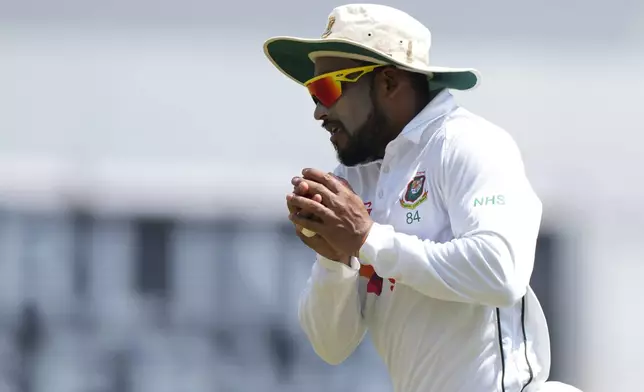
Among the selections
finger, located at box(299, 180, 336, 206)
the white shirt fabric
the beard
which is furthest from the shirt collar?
finger, located at box(299, 180, 336, 206)

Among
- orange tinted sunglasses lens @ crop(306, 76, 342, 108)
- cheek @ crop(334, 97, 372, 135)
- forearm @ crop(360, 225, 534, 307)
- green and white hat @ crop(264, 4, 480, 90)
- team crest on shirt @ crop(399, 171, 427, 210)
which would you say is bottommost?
forearm @ crop(360, 225, 534, 307)

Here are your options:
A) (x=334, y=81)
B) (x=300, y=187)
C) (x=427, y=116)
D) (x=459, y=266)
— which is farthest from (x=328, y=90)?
(x=459, y=266)

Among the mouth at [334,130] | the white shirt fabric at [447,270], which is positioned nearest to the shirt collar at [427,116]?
the white shirt fabric at [447,270]

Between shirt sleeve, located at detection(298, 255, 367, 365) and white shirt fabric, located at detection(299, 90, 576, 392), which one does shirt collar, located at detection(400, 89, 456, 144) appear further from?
shirt sleeve, located at detection(298, 255, 367, 365)

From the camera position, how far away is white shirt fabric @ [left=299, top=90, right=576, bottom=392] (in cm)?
412

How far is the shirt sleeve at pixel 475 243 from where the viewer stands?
161 inches

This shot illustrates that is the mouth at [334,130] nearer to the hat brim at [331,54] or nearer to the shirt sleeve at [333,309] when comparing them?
the hat brim at [331,54]

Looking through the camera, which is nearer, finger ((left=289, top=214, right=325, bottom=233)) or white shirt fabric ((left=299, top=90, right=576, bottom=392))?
white shirt fabric ((left=299, top=90, right=576, bottom=392))

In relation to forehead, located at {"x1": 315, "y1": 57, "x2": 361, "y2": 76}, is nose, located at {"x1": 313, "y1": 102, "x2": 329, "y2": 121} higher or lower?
lower

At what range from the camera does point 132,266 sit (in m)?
12.6

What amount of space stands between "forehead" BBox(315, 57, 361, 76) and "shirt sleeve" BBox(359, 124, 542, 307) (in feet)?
1.69

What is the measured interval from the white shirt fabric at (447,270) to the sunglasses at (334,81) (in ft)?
0.77

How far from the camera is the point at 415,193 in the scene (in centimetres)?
438

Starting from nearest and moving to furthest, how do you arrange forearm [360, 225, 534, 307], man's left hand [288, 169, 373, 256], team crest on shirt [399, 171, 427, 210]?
forearm [360, 225, 534, 307] → man's left hand [288, 169, 373, 256] → team crest on shirt [399, 171, 427, 210]
